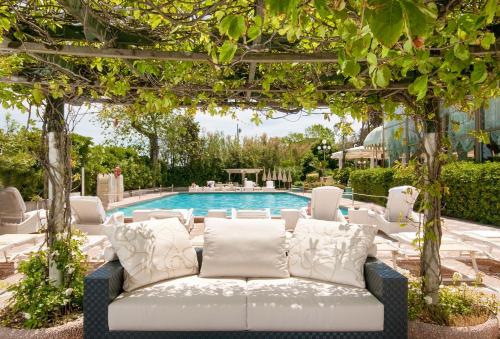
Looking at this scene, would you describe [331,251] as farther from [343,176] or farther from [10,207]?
[343,176]

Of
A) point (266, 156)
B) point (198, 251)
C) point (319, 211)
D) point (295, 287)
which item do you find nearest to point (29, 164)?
point (319, 211)

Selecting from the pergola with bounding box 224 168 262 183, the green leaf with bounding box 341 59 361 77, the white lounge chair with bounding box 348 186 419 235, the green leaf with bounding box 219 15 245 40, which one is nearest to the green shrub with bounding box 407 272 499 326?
the green leaf with bounding box 341 59 361 77

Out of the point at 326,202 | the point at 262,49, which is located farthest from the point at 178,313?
the point at 326,202

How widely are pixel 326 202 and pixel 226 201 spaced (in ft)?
40.5

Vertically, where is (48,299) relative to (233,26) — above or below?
below

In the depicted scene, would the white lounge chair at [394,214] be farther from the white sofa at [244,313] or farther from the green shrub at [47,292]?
the green shrub at [47,292]

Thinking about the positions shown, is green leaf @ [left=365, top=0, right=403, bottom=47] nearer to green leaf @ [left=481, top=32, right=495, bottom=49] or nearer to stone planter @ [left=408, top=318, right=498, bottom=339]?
green leaf @ [left=481, top=32, right=495, bottom=49]

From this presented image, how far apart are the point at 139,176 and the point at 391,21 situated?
2274cm

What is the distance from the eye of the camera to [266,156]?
29.1 m

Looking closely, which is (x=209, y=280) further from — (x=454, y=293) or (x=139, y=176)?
(x=139, y=176)

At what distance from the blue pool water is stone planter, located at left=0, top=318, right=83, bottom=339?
43.9 ft

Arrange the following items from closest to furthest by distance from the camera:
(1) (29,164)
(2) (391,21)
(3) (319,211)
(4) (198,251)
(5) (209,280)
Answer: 1. (2) (391,21)
2. (5) (209,280)
3. (4) (198,251)
4. (3) (319,211)
5. (1) (29,164)

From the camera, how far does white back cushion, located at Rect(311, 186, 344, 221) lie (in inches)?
344

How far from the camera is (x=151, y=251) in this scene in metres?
3.60
